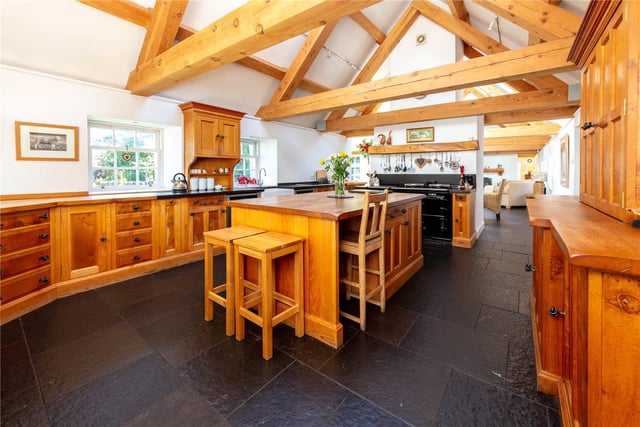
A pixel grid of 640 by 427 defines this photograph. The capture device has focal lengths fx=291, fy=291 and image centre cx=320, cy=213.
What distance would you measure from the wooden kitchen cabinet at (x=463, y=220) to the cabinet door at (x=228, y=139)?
3.58 m

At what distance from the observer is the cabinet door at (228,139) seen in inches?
174

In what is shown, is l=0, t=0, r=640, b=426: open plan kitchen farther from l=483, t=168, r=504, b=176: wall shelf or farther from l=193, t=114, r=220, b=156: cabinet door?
l=483, t=168, r=504, b=176: wall shelf

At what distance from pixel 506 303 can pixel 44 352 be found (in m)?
3.51

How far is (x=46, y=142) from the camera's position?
123 inches

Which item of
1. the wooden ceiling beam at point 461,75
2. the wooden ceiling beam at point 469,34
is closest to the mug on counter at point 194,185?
the wooden ceiling beam at point 461,75

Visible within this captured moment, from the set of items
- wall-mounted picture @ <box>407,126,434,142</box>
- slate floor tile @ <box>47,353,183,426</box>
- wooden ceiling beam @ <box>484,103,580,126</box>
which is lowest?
slate floor tile @ <box>47,353,183,426</box>

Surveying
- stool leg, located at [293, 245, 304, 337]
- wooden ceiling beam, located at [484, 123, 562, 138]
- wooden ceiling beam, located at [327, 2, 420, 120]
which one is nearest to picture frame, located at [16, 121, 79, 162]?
stool leg, located at [293, 245, 304, 337]

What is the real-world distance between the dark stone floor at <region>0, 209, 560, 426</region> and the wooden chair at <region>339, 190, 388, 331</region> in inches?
6.6

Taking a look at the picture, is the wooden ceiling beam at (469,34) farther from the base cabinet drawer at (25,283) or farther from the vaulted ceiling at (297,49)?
the base cabinet drawer at (25,283)

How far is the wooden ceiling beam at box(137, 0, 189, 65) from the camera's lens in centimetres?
319

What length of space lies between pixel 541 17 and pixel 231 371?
4.09 meters

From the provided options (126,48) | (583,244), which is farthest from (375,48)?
(583,244)

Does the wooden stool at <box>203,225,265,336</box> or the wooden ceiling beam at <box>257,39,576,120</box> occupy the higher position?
the wooden ceiling beam at <box>257,39,576,120</box>

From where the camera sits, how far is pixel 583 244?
2.82ft
